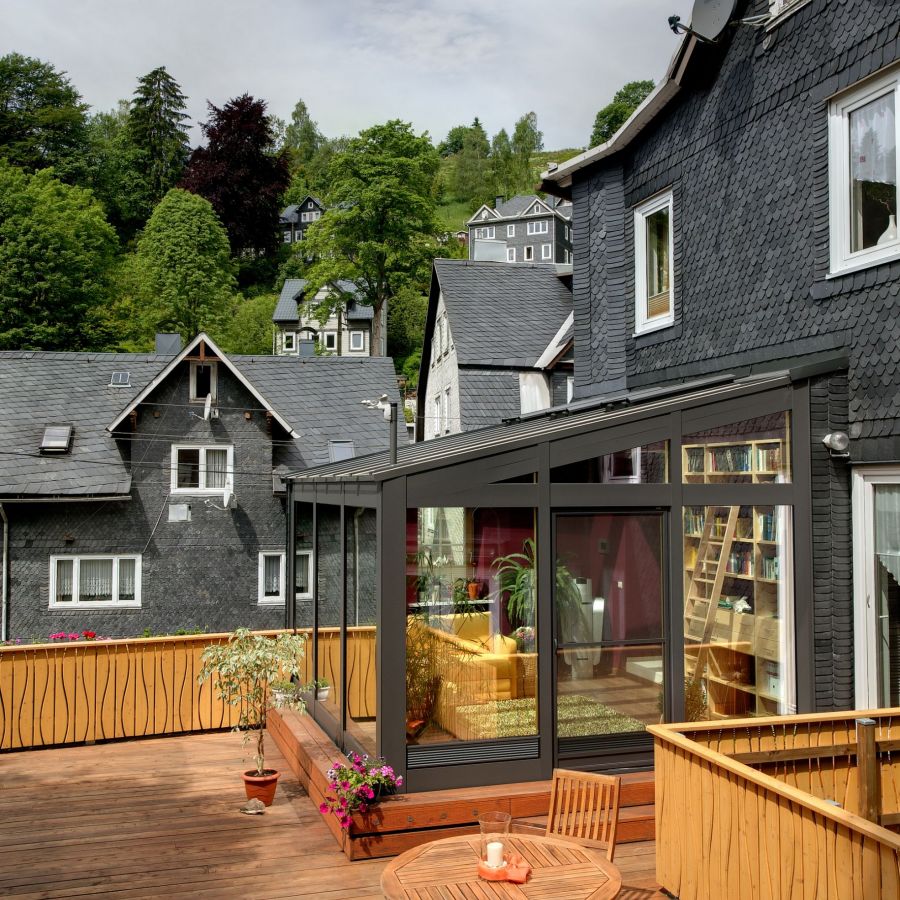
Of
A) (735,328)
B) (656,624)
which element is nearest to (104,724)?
(656,624)

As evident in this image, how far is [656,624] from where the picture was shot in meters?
6.92

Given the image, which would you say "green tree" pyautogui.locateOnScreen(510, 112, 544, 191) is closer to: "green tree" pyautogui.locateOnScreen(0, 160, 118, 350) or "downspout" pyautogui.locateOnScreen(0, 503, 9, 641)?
"green tree" pyautogui.locateOnScreen(0, 160, 118, 350)

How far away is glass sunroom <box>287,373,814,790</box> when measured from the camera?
6520 mm

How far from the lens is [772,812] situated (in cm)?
448

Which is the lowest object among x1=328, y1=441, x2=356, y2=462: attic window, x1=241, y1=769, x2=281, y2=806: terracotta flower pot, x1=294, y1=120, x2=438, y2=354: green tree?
x1=241, y1=769, x2=281, y2=806: terracotta flower pot

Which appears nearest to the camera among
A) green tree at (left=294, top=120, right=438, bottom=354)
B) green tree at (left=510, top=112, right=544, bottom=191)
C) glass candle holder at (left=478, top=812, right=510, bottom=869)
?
glass candle holder at (left=478, top=812, right=510, bottom=869)

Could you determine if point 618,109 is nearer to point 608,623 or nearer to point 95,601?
point 95,601

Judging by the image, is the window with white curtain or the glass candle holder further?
the window with white curtain

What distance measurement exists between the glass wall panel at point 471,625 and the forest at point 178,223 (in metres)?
31.9

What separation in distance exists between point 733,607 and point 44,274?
33.9 m

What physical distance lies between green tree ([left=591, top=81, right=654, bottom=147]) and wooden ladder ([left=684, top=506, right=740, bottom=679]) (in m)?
74.6

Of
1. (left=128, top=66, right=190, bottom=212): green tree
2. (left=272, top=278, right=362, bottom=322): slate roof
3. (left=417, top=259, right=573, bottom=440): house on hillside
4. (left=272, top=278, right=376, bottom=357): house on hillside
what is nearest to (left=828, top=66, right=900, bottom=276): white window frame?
(left=417, top=259, right=573, bottom=440): house on hillside

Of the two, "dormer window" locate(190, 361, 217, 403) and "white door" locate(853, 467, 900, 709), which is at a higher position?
"dormer window" locate(190, 361, 217, 403)

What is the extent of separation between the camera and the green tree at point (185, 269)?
140 feet
